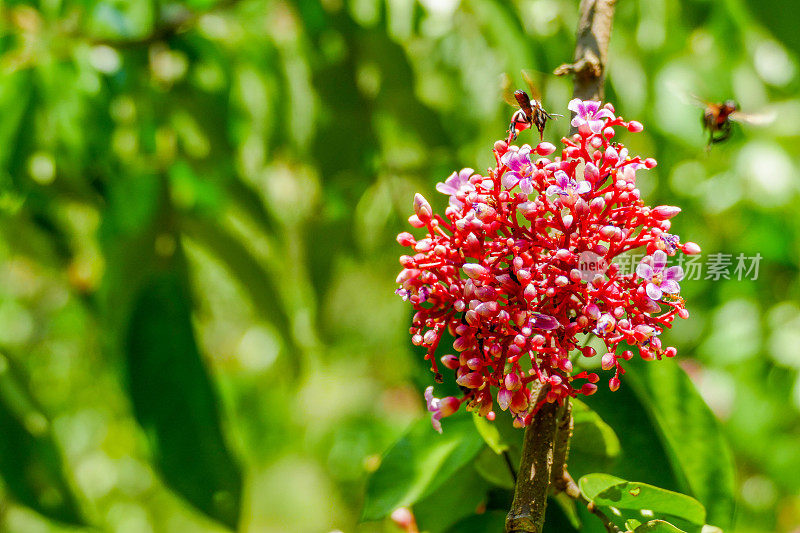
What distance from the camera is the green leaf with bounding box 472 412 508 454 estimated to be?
60 cm

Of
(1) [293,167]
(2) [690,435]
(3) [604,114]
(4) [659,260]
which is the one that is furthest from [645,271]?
(1) [293,167]

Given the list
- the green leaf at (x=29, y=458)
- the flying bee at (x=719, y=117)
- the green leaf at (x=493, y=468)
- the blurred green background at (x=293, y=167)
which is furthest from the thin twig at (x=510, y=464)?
the green leaf at (x=29, y=458)

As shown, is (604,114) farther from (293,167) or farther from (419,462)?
(293,167)

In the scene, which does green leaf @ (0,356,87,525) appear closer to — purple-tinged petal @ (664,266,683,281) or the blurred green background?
the blurred green background

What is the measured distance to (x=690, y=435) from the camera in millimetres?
686

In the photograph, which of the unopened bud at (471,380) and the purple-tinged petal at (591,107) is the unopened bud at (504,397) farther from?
the purple-tinged petal at (591,107)

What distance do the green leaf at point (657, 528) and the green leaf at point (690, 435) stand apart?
122mm

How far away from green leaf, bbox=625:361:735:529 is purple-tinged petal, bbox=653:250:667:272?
0.54 ft

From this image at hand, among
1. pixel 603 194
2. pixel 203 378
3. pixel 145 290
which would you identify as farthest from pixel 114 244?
pixel 603 194

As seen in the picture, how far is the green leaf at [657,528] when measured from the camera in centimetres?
55

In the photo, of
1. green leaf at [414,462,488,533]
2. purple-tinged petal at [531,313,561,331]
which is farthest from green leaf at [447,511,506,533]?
purple-tinged petal at [531,313,561,331]

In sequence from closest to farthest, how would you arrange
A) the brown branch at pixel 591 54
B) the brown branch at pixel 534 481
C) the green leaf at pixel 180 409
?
the brown branch at pixel 534 481 → the brown branch at pixel 591 54 → the green leaf at pixel 180 409

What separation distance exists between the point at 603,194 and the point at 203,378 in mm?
787

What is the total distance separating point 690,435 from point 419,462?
0.24 m
